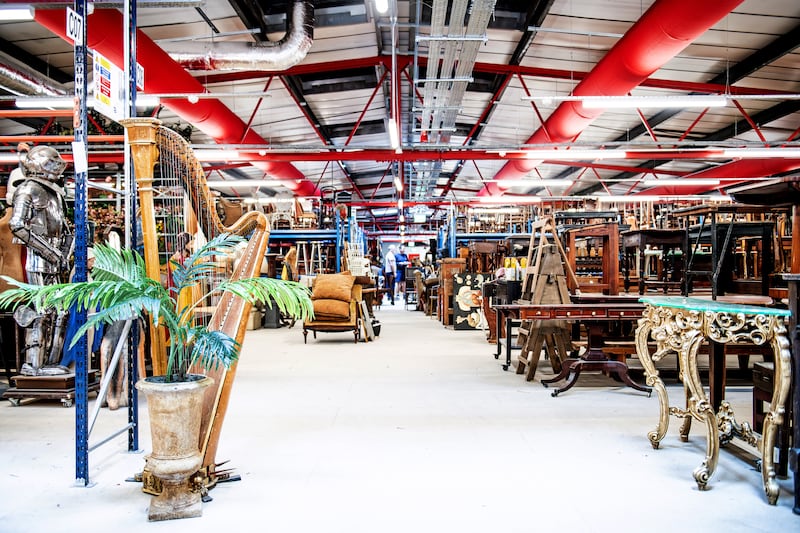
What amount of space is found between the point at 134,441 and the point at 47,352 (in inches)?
79.6

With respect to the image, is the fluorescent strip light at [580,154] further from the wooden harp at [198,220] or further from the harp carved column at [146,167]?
the harp carved column at [146,167]

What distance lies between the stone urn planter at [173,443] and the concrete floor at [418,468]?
0.07 meters

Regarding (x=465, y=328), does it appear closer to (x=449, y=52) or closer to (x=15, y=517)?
(x=449, y=52)

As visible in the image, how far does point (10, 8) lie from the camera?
3637mm

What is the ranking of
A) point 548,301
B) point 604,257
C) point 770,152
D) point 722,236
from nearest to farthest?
point 548,301 → point 722,236 → point 604,257 → point 770,152

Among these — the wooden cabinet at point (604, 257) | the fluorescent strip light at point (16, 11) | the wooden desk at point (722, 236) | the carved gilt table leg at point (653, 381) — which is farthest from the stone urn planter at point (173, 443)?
the wooden cabinet at point (604, 257)

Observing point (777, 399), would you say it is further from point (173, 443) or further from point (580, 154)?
point (580, 154)

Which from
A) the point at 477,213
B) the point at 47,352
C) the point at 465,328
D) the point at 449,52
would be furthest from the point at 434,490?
the point at 477,213

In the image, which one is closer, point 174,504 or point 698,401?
point 174,504

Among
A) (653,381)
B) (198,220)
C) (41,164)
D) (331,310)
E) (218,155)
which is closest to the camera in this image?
(198,220)

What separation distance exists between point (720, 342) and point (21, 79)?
26.4 ft

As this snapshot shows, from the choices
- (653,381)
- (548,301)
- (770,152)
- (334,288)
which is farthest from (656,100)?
(334,288)

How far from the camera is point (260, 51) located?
23.0 feet

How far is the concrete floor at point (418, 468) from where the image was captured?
2.21m
